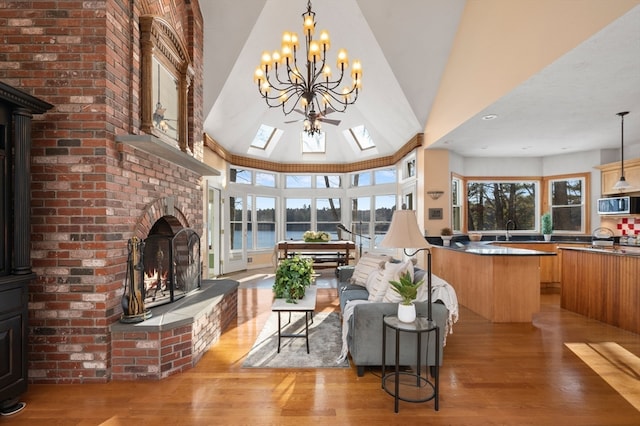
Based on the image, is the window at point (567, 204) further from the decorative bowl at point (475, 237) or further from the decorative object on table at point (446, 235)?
the decorative object on table at point (446, 235)

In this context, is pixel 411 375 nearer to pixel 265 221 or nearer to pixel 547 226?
pixel 547 226

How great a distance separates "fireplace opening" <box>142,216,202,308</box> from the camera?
327 cm

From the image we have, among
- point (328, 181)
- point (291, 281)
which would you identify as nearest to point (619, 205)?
point (291, 281)

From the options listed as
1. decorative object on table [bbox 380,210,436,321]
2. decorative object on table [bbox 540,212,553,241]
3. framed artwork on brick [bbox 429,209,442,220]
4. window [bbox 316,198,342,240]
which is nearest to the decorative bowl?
framed artwork on brick [bbox 429,209,442,220]

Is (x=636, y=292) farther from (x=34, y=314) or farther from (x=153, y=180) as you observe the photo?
(x=34, y=314)

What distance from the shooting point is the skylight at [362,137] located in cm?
839

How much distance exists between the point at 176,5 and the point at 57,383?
13.3 feet

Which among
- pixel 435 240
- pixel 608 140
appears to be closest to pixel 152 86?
pixel 435 240

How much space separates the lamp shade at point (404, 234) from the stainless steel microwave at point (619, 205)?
17.3 ft

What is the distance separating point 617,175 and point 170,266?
24.6 feet

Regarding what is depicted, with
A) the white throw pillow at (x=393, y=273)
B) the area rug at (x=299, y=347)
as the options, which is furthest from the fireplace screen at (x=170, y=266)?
the white throw pillow at (x=393, y=273)

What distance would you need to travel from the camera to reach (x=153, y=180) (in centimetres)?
311

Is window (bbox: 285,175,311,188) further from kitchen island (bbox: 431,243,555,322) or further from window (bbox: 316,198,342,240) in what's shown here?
kitchen island (bbox: 431,243,555,322)

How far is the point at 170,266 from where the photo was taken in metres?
3.30
